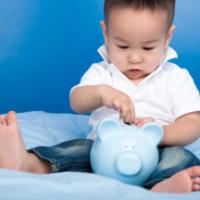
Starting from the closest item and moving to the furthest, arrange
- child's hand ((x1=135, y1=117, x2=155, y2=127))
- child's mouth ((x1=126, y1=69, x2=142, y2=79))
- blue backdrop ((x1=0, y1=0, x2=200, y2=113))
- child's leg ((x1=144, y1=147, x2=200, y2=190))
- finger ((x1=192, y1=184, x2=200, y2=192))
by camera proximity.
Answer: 1. finger ((x1=192, y1=184, x2=200, y2=192))
2. child's leg ((x1=144, y1=147, x2=200, y2=190))
3. child's hand ((x1=135, y1=117, x2=155, y2=127))
4. child's mouth ((x1=126, y1=69, x2=142, y2=79))
5. blue backdrop ((x1=0, y1=0, x2=200, y2=113))

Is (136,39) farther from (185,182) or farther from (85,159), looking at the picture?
(185,182)

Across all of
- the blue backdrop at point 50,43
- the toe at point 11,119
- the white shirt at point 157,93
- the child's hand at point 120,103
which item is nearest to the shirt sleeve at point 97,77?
the white shirt at point 157,93

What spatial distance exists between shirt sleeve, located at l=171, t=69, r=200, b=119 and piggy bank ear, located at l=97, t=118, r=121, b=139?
222mm

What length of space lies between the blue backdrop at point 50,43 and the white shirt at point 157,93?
57 cm

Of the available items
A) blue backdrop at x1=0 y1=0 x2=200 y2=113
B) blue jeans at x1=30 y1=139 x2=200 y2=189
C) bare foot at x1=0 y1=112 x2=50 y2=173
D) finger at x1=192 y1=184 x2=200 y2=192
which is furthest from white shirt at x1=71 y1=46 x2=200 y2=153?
blue backdrop at x1=0 y1=0 x2=200 y2=113

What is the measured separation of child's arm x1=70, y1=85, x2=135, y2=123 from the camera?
3.57 ft

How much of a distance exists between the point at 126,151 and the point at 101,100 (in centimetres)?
20

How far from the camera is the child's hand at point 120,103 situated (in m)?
1.08

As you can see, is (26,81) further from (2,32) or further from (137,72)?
(137,72)

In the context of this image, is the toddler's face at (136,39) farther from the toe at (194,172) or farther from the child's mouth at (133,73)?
the toe at (194,172)

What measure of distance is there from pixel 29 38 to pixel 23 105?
0.22 metres

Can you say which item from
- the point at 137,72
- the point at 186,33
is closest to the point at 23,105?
the point at 186,33

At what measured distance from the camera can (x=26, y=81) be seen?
74.4 inches

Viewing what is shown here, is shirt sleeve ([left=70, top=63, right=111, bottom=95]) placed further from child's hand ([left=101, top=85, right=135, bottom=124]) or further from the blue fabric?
the blue fabric
